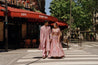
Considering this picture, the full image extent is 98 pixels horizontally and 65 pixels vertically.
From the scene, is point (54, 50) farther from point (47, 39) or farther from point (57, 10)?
point (57, 10)

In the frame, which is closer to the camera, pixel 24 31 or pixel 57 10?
pixel 24 31

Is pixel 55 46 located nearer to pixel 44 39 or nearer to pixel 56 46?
pixel 56 46

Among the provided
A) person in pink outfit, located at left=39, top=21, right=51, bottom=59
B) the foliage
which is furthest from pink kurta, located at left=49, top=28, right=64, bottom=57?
the foliage

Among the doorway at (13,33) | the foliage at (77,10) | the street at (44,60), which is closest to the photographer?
the street at (44,60)

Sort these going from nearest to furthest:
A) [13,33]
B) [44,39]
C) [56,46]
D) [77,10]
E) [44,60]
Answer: [44,60]
[56,46]
[44,39]
[13,33]
[77,10]

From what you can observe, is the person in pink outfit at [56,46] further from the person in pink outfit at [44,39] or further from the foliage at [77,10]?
the foliage at [77,10]

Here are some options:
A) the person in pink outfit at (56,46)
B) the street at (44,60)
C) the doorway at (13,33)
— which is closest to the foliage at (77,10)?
the doorway at (13,33)

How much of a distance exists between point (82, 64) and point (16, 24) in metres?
14.7

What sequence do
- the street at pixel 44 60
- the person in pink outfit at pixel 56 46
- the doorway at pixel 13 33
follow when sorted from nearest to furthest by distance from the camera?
the street at pixel 44 60 < the person in pink outfit at pixel 56 46 < the doorway at pixel 13 33

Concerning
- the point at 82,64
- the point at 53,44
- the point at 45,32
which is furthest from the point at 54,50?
the point at 82,64

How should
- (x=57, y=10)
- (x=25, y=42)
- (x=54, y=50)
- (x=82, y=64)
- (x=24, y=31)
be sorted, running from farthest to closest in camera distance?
1. (x=57, y=10)
2. (x=24, y=31)
3. (x=25, y=42)
4. (x=54, y=50)
5. (x=82, y=64)

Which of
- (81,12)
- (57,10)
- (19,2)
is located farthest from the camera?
(57,10)

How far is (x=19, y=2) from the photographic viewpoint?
1938 centimetres

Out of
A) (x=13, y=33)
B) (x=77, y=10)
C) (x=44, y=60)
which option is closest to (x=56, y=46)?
(x=44, y=60)
